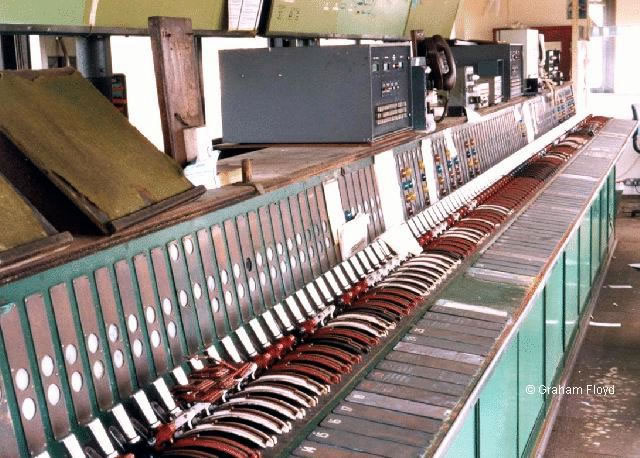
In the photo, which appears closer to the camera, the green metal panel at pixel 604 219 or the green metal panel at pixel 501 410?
the green metal panel at pixel 501 410

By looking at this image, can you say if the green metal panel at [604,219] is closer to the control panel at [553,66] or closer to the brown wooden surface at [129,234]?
the control panel at [553,66]

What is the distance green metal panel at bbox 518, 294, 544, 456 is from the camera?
3.79m

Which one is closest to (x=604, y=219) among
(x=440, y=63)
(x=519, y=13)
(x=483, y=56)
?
(x=483, y=56)

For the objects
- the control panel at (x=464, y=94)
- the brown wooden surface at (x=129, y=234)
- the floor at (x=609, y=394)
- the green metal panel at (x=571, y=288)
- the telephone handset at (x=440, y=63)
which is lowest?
the floor at (x=609, y=394)

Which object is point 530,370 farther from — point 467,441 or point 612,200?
point 612,200

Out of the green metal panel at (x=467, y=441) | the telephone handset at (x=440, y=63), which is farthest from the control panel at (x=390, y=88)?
the green metal panel at (x=467, y=441)

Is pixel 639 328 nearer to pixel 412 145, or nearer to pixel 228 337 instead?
pixel 412 145

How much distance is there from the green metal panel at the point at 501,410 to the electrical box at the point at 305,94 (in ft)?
3.30

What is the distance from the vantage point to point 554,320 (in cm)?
481

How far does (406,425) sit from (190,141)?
955 mm

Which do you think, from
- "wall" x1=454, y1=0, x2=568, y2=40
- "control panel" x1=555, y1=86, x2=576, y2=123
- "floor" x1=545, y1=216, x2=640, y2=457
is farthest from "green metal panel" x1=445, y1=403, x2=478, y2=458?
"wall" x1=454, y1=0, x2=568, y2=40

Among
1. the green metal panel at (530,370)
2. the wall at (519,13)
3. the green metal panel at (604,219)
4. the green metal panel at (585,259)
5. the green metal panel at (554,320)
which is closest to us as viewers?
the green metal panel at (530,370)

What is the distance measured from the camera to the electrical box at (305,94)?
3217mm

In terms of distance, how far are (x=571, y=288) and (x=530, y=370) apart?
1.64 m
